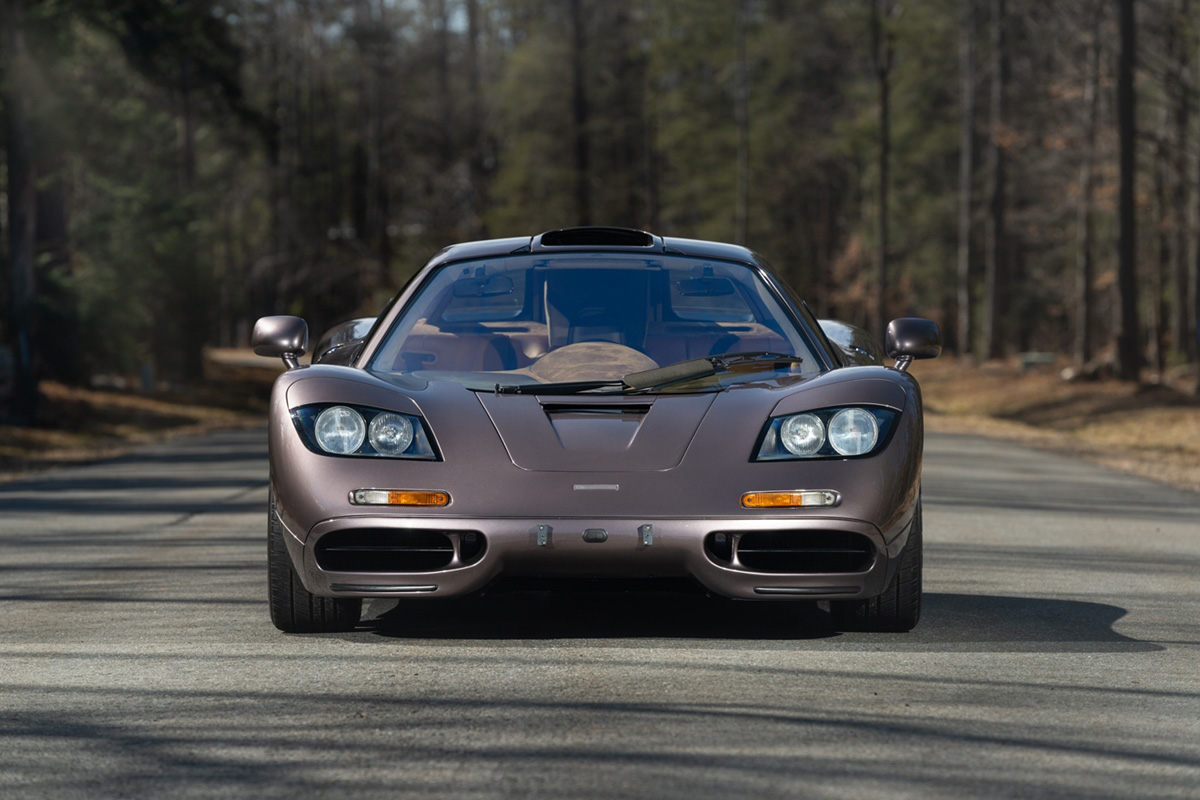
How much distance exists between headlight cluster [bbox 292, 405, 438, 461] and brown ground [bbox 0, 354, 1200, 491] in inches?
419

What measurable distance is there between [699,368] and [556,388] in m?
0.58

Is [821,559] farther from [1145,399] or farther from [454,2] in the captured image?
[454,2]

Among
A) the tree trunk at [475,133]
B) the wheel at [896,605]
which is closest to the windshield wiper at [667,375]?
the wheel at [896,605]

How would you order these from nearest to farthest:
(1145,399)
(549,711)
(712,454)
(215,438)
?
(549,711)
(712,454)
(215,438)
(1145,399)

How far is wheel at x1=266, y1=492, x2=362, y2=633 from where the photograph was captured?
18.9 feet

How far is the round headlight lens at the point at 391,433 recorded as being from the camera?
5.51m

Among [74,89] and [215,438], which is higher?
[74,89]

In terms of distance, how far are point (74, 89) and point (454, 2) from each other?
165ft

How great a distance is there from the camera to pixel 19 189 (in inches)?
965

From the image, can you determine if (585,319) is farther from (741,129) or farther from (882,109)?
(741,129)

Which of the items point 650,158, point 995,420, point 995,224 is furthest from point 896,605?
point 650,158

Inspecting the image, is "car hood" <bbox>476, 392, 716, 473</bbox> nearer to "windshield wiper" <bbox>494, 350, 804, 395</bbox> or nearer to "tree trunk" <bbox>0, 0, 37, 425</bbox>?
"windshield wiper" <bbox>494, 350, 804, 395</bbox>

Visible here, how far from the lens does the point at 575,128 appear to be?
64250 mm

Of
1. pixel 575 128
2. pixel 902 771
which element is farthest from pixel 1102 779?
pixel 575 128
